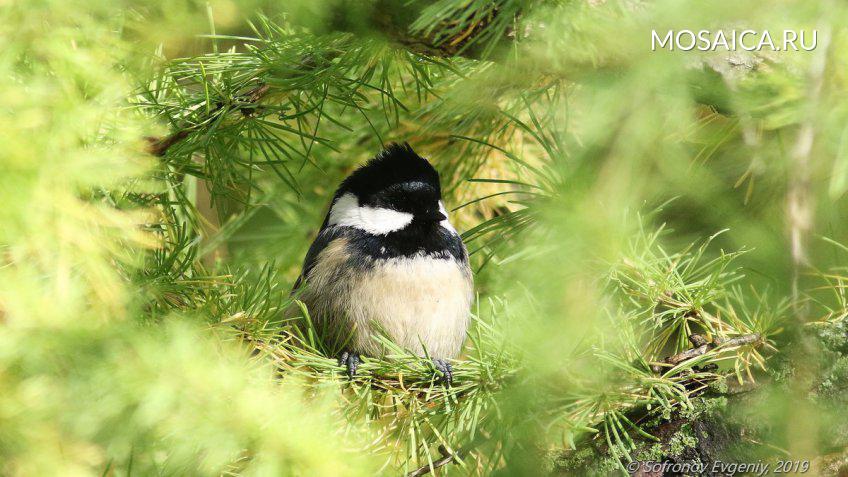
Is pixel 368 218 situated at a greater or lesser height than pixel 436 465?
greater

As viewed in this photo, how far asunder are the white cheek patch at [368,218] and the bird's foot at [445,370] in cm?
53

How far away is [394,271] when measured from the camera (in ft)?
6.17

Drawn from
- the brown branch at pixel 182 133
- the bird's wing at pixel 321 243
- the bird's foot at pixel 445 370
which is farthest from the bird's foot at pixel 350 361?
the brown branch at pixel 182 133

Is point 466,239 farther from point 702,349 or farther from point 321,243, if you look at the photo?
point 702,349

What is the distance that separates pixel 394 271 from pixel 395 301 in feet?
0.25

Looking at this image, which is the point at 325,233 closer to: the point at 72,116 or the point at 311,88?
the point at 311,88

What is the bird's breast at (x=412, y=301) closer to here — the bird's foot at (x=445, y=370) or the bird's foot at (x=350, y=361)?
the bird's foot at (x=350, y=361)

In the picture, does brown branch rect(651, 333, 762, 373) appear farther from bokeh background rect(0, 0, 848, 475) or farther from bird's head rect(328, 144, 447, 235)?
bird's head rect(328, 144, 447, 235)

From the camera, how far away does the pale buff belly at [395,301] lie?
1.85 metres

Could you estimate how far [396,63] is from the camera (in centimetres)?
169

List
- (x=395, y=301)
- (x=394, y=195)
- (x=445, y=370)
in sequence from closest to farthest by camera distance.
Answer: (x=445, y=370)
(x=395, y=301)
(x=394, y=195)

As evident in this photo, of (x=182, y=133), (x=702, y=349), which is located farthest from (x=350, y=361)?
(x=702, y=349)

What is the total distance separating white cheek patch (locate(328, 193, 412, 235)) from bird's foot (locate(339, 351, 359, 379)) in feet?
1.16

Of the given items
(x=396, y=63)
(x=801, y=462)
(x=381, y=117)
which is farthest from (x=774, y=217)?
(x=381, y=117)
